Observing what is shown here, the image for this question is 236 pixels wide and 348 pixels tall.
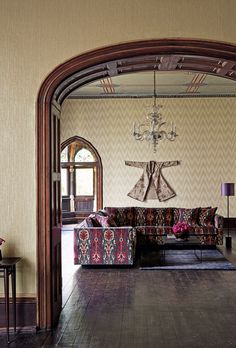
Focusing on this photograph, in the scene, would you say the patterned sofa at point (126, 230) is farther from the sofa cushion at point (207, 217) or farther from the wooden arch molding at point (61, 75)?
the wooden arch molding at point (61, 75)

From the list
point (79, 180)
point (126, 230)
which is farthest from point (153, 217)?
point (79, 180)

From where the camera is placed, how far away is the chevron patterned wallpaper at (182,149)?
42.1 ft

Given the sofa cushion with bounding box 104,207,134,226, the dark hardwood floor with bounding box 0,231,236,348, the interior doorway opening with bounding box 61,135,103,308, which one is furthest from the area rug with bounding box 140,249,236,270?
the interior doorway opening with bounding box 61,135,103,308

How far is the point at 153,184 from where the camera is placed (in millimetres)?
12844

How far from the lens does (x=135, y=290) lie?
20.6ft

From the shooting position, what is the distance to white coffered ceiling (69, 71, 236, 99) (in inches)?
412

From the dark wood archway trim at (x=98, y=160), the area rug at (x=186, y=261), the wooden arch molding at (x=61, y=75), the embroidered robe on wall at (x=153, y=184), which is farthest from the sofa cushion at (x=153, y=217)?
the wooden arch molding at (x=61, y=75)

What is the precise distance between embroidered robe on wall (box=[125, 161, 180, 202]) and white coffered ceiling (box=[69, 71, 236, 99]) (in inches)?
76.4

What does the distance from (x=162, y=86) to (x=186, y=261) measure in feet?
16.7

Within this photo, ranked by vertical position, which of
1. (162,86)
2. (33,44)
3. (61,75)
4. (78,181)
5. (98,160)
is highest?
(162,86)

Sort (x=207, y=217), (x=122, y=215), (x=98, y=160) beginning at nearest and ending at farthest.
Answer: (x=207, y=217) → (x=122, y=215) → (x=98, y=160)

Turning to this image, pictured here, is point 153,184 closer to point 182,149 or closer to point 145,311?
point 182,149

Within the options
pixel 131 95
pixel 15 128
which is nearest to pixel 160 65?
pixel 15 128

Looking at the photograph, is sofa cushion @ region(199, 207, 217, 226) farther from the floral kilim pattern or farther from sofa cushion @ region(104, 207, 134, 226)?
the floral kilim pattern
